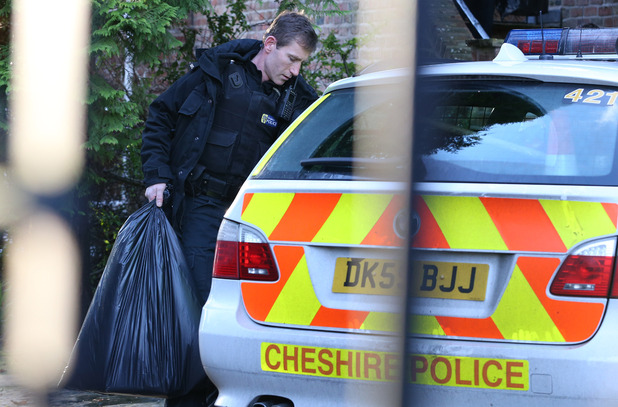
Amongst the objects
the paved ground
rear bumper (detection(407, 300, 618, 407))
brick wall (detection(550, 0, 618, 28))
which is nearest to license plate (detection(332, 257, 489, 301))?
rear bumper (detection(407, 300, 618, 407))

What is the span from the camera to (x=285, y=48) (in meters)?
3.60

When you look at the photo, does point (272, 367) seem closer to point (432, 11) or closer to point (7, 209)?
point (432, 11)

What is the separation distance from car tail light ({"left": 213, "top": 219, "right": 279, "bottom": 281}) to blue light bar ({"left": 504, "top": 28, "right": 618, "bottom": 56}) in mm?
1860

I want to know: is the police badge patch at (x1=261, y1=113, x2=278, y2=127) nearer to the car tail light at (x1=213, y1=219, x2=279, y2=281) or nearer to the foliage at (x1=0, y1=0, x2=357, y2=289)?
the car tail light at (x1=213, y1=219, x2=279, y2=281)

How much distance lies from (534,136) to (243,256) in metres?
0.94

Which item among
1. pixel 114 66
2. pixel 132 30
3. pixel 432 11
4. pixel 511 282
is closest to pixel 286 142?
pixel 511 282

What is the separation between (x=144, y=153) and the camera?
3496 millimetres

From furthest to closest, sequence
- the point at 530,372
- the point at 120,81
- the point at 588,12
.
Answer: the point at 588,12 < the point at 120,81 < the point at 530,372

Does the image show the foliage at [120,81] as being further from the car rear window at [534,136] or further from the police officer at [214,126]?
the car rear window at [534,136]

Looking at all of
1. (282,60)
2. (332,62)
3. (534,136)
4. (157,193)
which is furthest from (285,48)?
(332,62)

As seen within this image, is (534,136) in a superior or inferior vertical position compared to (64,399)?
superior

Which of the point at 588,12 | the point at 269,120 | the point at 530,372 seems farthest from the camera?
the point at 588,12

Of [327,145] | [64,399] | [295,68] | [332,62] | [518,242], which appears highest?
[332,62]

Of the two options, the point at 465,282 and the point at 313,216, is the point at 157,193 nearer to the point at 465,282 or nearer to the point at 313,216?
the point at 313,216
